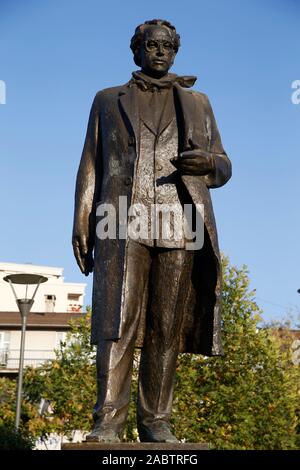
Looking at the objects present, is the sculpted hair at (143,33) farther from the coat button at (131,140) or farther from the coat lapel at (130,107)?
the coat button at (131,140)

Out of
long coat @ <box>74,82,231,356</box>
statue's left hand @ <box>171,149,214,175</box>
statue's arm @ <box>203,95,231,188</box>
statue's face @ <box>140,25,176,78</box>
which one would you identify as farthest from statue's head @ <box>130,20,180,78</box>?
statue's left hand @ <box>171,149,214,175</box>

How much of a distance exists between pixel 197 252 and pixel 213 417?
70.8 feet

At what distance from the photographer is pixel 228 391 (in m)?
28.0

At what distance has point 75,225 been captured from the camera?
725 cm

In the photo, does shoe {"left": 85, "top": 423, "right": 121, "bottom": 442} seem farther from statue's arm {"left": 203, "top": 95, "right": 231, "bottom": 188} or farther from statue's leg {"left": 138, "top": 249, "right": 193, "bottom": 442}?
statue's arm {"left": 203, "top": 95, "right": 231, "bottom": 188}

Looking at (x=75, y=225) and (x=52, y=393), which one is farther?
(x=52, y=393)

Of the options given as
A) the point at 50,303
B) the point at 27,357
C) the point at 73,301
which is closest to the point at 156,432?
the point at 27,357

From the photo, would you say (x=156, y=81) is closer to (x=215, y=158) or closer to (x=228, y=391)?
(x=215, y=158)

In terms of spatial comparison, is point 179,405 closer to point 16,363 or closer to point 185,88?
point 185,88

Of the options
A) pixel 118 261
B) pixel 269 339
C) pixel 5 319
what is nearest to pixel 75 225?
pixel 118 261

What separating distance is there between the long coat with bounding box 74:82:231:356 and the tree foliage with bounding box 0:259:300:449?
18.8 metres

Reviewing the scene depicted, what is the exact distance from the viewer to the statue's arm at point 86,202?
285 inches

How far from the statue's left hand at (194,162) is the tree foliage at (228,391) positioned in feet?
62.9

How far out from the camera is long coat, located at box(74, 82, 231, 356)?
274 inches
